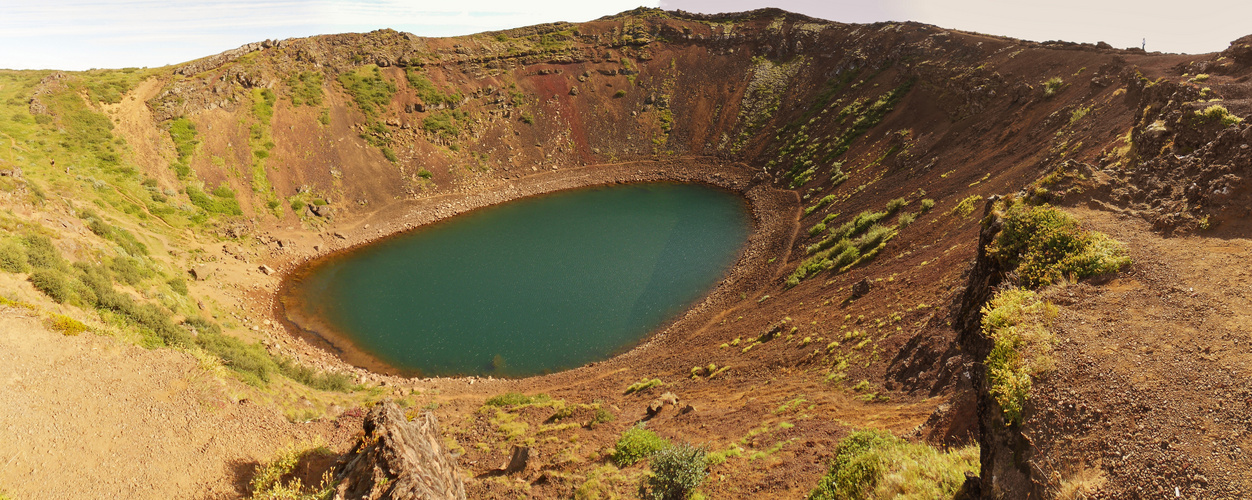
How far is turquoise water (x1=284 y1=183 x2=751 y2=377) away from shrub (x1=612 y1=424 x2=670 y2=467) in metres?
13.3

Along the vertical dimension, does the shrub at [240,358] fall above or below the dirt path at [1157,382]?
below

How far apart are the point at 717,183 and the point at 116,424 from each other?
52.8 metres

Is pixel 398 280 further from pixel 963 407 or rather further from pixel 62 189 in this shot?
pixel 963 407

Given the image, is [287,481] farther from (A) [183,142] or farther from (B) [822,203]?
(A) [183,142]

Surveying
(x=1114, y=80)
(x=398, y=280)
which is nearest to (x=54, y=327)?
(x=398, y=280)

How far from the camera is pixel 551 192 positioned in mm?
59812

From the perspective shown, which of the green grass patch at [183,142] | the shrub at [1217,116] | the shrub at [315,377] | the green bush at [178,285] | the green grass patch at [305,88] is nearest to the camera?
the shrub at [1217,116]

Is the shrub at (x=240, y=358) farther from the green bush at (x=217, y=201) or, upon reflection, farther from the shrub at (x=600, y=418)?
the green bush at (x=217, y=201)

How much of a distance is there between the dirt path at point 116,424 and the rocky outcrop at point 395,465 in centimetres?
402

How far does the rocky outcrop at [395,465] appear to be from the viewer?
40.7 feet

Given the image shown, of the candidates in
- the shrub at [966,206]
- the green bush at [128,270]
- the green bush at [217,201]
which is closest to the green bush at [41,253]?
the green bush at [128,270]

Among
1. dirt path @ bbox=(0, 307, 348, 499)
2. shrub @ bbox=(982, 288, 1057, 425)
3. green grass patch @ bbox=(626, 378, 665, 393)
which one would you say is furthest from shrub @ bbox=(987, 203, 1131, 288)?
dirt path @ bbox=(0, 307, 348, 499)

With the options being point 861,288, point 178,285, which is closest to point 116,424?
point 178,285

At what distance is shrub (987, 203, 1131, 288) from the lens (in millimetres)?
11539
